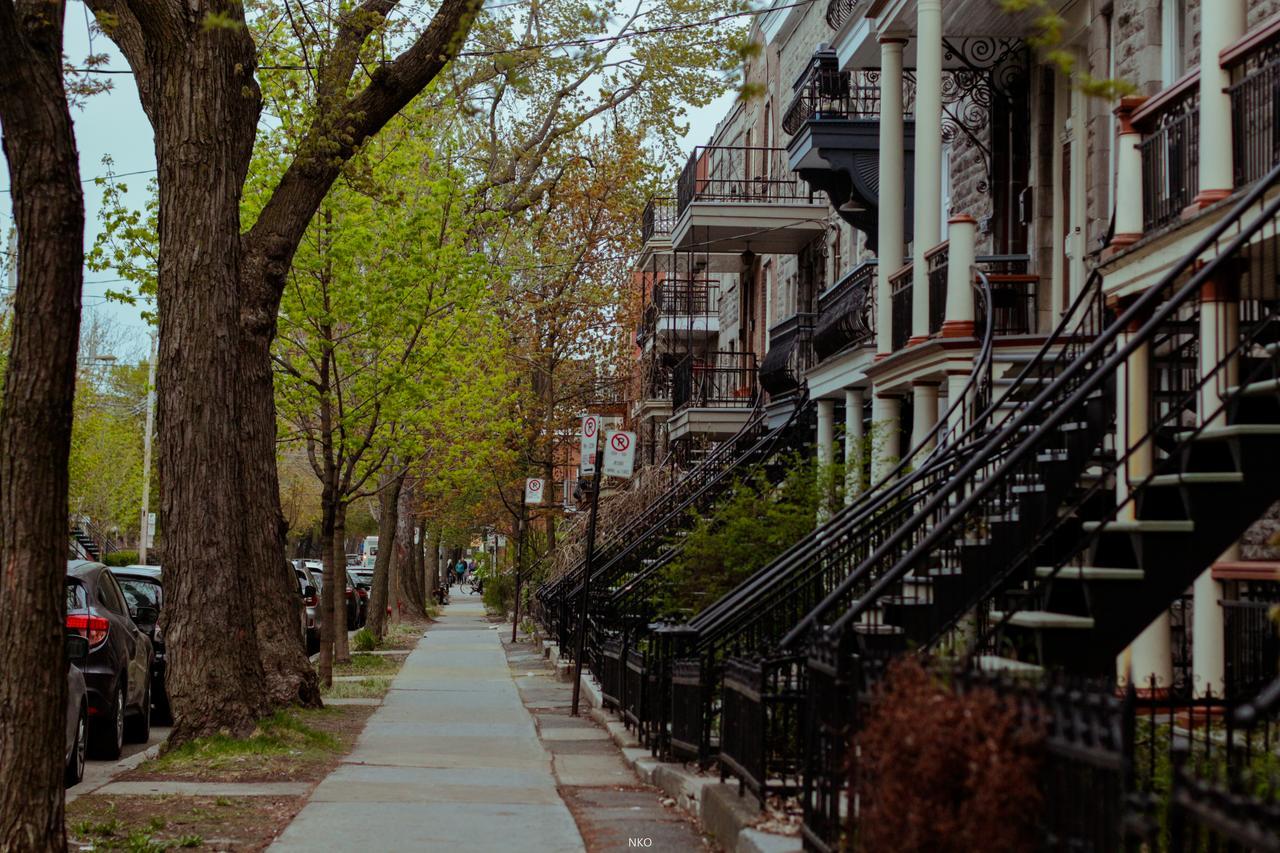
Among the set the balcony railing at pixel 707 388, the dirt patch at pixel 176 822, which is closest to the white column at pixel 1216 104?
the dirt patch at pixel 176 822

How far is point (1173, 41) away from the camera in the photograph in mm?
13750

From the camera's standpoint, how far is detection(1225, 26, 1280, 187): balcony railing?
9586 millimetres

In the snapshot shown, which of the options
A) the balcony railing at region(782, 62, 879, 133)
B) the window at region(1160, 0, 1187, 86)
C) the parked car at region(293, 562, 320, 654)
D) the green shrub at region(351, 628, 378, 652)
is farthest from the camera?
the green shrub at region(351, 628, 378, 652)

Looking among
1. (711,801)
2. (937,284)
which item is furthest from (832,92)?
(711,801)

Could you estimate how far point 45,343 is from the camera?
7.65 m

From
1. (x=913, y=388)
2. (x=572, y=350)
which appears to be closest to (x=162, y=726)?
(x=913, y=388)

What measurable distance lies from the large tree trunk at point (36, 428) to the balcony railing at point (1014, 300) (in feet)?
33.4

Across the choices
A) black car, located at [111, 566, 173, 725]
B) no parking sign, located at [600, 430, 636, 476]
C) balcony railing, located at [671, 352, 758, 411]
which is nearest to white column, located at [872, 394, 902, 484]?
no parking sign, located at [600, 430, 636, 476]

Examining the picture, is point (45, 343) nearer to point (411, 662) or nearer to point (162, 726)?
point (162, 726)

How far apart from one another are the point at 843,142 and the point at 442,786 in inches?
449

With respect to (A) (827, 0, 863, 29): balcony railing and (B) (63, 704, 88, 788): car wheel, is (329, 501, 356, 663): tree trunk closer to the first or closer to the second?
(A) (827, 0, 863, 29): balcony railing

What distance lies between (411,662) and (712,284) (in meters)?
17.2

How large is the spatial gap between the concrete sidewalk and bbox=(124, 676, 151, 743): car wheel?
7.00ft

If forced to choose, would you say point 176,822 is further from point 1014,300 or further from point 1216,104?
point 1014,300
